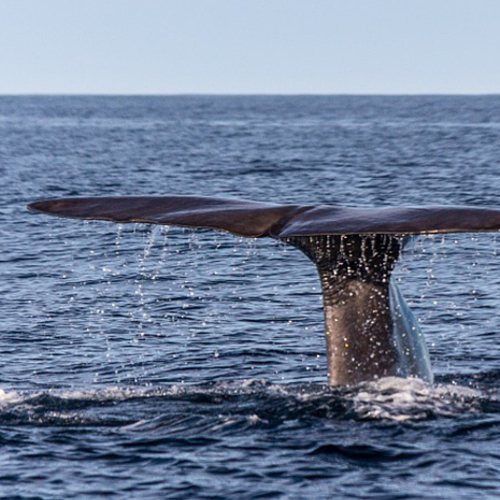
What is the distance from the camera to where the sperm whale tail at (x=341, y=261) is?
9.84 metres

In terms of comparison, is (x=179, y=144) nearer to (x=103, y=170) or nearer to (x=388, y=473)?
(x=103, y=170)

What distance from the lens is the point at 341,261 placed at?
10586 millimetres

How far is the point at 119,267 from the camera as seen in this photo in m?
23.2

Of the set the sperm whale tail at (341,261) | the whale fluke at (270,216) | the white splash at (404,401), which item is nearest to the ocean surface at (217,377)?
the white splash at (404,401)

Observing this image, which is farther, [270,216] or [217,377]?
[217,377]

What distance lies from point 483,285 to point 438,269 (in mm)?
1991

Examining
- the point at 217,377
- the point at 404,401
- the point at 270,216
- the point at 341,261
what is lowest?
the point at 217,377

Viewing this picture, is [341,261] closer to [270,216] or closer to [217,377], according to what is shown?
[270,216]

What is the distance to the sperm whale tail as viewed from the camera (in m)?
9.84

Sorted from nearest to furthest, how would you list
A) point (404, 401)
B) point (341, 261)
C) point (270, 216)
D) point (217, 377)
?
point (270, 216) < point (341, 261) < point (404, 401) < point (217, 377)

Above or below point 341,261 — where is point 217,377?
below

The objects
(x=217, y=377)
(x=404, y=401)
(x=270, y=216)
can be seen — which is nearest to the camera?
(x=270, y=216)

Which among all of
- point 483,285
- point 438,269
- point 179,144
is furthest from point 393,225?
point 179,144

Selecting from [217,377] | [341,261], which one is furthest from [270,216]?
[217,377]
